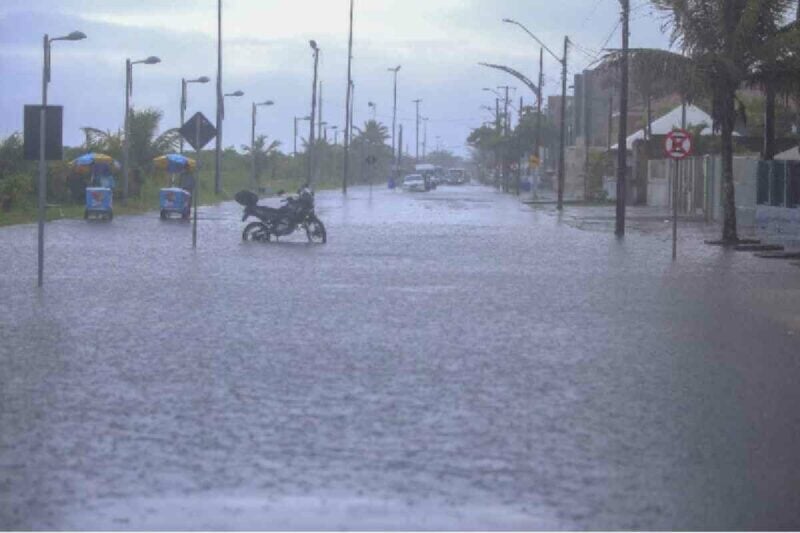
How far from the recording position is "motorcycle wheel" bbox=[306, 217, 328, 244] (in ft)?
116

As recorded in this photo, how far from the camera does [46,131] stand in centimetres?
2144

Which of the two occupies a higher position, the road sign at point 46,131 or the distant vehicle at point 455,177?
the distant vehicle at point 455,177

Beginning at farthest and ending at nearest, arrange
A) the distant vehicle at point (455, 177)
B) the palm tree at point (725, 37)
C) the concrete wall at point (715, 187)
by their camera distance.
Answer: the distant vehicle at point (455, 177) → the concrete wall at point (715, 187) → the palm tree at point (725, 37)

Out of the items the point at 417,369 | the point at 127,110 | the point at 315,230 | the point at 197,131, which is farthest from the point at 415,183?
the point at 417,369

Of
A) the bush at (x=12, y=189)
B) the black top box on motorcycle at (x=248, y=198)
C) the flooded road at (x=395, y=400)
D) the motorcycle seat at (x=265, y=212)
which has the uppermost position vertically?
the bush at (x=12, y=189)

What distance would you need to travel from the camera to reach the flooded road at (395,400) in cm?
842

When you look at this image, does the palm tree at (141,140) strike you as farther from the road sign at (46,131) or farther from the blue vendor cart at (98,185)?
the road sign at (46,131)

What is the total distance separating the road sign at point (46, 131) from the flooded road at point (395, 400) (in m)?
1.88

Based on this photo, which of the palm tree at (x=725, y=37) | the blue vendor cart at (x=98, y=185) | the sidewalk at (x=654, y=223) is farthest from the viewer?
the blue vendor cart at (x=98, y=185)

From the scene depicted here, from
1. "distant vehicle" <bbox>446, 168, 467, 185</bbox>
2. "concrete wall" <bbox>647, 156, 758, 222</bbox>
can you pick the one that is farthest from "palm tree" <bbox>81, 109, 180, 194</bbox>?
"distant vehicle" <bbox>446, 168, 467, 185</bbox>

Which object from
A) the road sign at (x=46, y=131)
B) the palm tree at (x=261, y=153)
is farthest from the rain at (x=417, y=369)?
the palm tree at (x=261, y=153)

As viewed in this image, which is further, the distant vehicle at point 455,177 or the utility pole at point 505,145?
the distant vehicle at point 455,177

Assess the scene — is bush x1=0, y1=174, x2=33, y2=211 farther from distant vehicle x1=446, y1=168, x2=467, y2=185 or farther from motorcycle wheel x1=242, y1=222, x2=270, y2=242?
distant vehicle x1=446, y1=168, x2=467, y2=185

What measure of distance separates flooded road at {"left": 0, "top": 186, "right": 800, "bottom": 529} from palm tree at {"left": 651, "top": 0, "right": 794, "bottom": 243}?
9703mm
